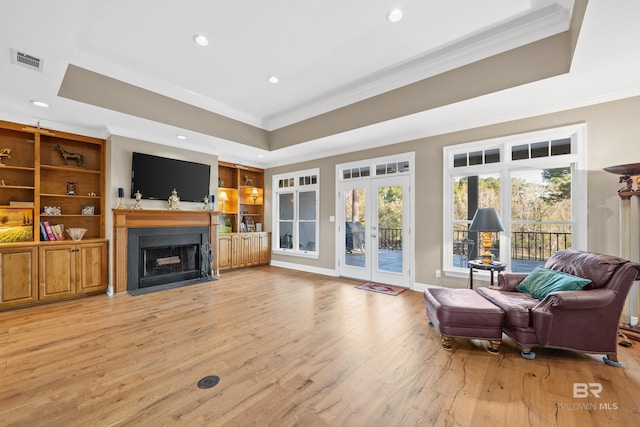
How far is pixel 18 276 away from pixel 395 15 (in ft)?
19.8

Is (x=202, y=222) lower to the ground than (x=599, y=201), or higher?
lower

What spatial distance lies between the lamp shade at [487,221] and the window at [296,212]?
356cm

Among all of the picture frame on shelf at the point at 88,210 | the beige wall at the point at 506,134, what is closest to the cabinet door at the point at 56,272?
the picture frame on shelf at the point at 88,210

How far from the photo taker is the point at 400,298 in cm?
433

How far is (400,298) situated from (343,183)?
2.70 m

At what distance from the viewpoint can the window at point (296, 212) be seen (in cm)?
654

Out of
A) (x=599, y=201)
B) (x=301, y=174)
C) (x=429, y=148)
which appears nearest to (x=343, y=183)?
(x=301, y=174)

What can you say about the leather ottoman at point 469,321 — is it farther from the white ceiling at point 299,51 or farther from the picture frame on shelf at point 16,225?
the picture frame on shelf at point 16,225

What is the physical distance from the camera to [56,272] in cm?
411

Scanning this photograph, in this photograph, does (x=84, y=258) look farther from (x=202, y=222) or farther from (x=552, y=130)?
(x=552, y=130)

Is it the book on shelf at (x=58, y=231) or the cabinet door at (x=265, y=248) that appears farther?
the cabinet door at (x=265, y=248)

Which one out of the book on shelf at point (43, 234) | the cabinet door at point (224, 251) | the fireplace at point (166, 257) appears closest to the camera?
the book on shelf at point (43, 234)

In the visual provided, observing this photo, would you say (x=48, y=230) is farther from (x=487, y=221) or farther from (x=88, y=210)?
(x=487, y=221)

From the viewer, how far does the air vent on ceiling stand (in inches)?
105
